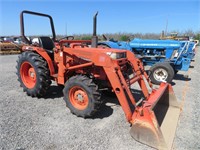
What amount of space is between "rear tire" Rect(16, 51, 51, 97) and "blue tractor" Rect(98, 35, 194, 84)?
3544 millimetres

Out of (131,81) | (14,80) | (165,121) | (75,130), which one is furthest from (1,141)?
(14,80)

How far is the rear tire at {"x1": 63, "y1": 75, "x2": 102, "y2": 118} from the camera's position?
3.52m

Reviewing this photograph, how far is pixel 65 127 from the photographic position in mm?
3375

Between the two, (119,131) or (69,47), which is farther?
(69,47)

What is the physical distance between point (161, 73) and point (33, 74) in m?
4.08

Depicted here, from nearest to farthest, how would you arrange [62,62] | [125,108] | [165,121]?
1. [125,108]
2. [165,121]
3. [62,62]

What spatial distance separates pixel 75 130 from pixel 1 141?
1.14 metres

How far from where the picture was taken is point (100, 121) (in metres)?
3.62

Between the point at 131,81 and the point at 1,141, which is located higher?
the point at 131,81

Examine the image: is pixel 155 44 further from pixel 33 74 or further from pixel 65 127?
pixel 65 127

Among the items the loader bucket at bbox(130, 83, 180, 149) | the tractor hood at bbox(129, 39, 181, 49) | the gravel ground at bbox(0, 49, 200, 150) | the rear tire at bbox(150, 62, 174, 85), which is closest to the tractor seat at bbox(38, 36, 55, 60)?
the gravel ground at bbox(0, 49, 200, 150)

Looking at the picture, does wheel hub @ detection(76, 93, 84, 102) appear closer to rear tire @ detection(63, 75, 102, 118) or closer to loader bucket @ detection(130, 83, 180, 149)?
rear tire @ detection(63, 75, 102, 118)

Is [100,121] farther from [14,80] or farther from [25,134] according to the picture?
[14,80]

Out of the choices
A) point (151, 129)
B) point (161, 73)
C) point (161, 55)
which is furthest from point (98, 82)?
point (161, 55)
